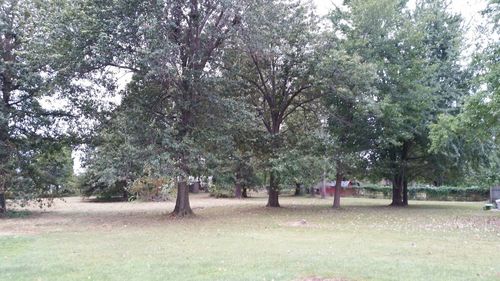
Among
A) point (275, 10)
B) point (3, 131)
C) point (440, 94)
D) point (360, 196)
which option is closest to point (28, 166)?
point (3, 131)

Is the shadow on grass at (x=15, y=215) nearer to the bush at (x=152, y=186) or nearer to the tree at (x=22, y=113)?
the tree at (x=22, y=113)

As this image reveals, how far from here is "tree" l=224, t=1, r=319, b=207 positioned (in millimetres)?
19141

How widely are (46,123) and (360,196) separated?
33.8 meters

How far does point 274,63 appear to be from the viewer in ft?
80.5

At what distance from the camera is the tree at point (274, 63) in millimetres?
19141

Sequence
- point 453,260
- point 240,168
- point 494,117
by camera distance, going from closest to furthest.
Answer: point 453,260 < point 494,117 < point 240,168

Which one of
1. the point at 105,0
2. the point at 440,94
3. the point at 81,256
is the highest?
the point at 105,0

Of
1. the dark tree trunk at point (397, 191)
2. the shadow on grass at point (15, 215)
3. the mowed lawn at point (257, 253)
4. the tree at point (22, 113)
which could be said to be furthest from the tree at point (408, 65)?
the shadow on grass at point (15, 215)

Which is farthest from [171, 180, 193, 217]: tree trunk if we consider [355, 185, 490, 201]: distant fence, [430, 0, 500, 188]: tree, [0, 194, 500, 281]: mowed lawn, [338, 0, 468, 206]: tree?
[355, 185, 490, 201]: distant fence

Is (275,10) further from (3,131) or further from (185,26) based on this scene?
(3,131)

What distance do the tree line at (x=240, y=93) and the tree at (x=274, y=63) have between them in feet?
0.29

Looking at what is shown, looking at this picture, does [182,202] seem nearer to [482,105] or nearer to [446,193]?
[482,105]

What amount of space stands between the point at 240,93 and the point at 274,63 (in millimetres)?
2439

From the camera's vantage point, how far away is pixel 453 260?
854cm
